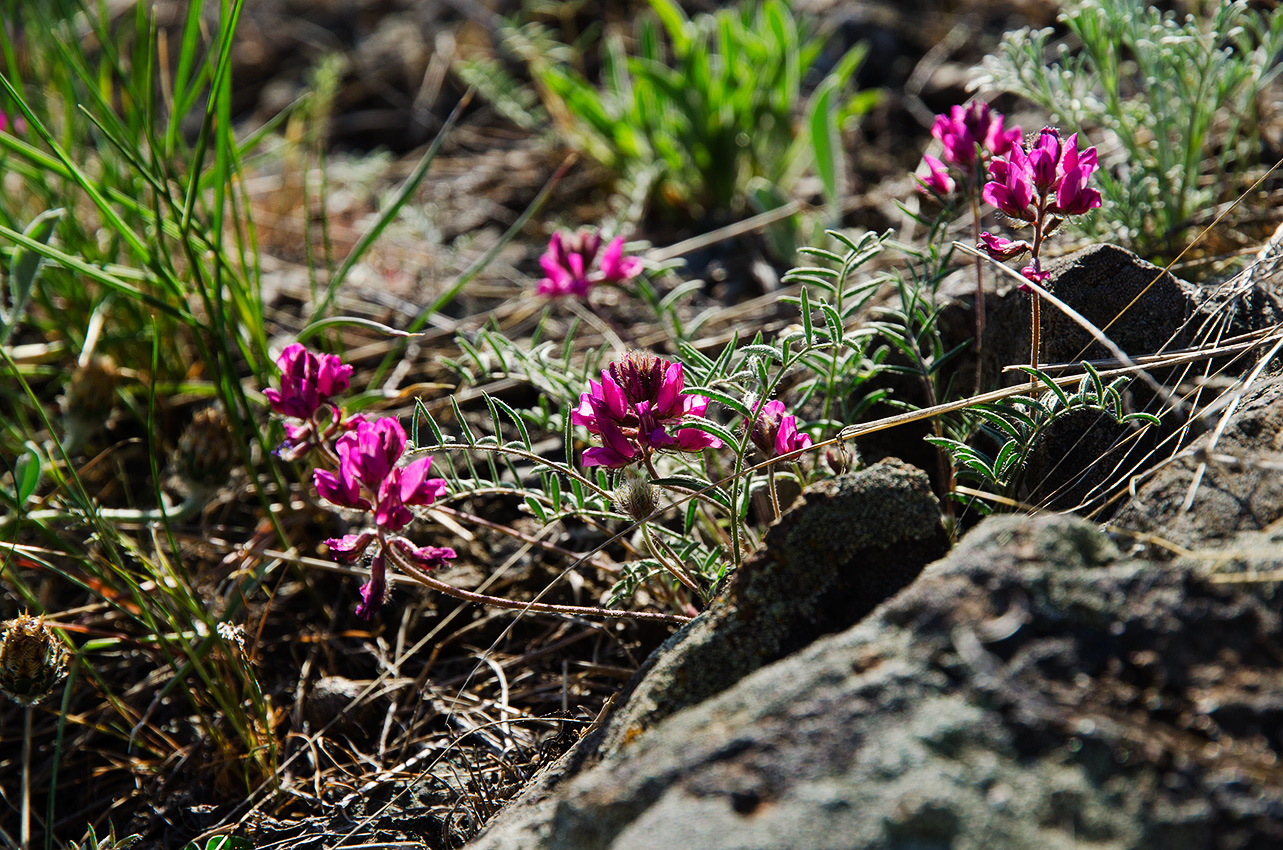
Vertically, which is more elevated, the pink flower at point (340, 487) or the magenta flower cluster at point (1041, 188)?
the magenta flower cluster at point (1041, 188)

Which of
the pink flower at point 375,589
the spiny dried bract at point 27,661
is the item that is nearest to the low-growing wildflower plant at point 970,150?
the pink flower at point 375,589

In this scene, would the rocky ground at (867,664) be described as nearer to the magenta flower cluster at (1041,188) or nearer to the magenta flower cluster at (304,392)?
the magenta flower cluster at (1041,188)

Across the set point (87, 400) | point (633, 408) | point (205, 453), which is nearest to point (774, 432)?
point (633, 408)

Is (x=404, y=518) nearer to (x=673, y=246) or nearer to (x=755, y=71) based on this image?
(x=673, y=246)

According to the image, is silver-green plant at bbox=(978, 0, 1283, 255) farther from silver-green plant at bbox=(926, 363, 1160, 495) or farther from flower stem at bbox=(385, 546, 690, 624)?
flower stem at bbox=(385, 546, 690, 624)

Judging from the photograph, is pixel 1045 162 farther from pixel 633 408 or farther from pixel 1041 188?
pixel 633 408

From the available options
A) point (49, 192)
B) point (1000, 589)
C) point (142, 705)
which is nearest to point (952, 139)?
point (1000, 589)
